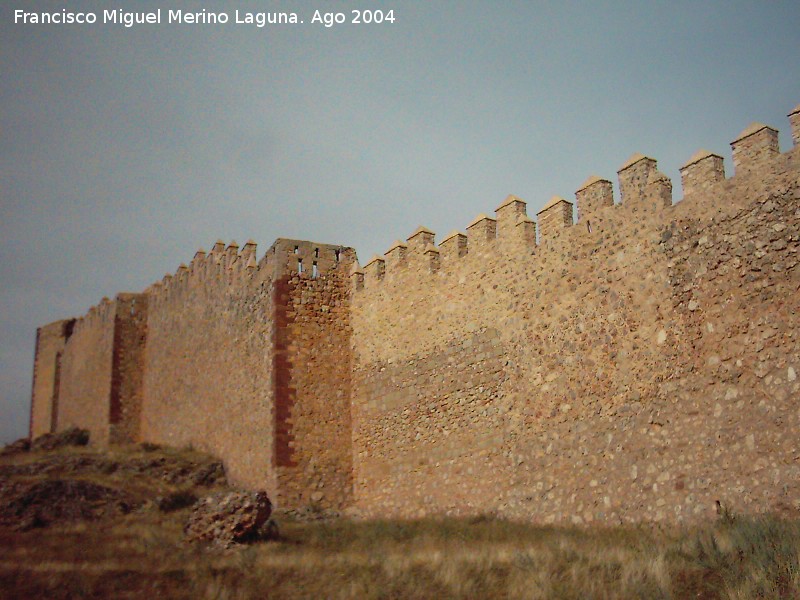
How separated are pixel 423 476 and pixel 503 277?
12.9ft

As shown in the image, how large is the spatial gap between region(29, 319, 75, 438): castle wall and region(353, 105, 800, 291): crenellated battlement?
68.4ft

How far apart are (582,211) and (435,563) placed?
5610mm

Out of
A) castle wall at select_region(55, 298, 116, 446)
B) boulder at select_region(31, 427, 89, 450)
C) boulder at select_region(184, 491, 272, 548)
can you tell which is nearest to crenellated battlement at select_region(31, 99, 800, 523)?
boulder at select_region(184, 491, 272, 548)

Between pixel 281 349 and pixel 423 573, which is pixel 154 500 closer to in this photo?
pixel 281 349

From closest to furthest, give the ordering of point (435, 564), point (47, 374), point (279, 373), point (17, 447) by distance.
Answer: point (435, 564)
point (279, 373)
point (17, 447)
point (47, 374)

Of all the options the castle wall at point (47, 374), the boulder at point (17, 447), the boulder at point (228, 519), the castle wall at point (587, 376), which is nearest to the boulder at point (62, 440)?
the boulder at point (17, 447)

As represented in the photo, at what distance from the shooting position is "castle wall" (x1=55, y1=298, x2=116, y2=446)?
25094mm

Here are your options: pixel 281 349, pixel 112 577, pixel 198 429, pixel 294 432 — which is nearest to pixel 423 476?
pixel 294 432

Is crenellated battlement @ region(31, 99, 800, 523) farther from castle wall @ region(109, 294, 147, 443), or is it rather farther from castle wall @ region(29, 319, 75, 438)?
castle wall @ region(29, 319, 75, 438)

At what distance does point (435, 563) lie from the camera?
994 cm

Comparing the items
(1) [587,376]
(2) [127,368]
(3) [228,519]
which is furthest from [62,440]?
(1) [587,376]

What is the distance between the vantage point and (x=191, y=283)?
22.6 meters

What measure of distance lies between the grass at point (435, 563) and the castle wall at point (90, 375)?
12.7 metres

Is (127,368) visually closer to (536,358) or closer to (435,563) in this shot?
(536,358)
